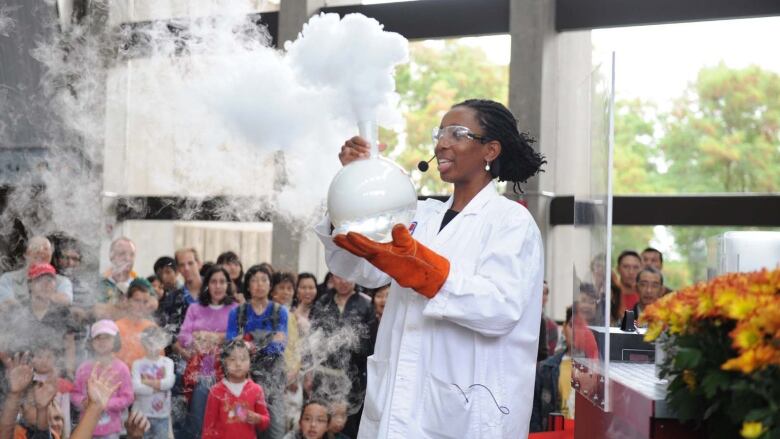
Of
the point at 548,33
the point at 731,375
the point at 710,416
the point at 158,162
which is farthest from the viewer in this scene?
the point at 548,33

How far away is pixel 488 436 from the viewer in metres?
2.71

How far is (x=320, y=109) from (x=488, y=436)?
1.51 m

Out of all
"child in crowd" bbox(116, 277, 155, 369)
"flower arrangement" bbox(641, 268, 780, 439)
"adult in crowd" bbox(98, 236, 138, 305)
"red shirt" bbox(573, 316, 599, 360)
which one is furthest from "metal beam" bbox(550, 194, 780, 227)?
"flower arrangement" bbox(641, 268, 780, 439)

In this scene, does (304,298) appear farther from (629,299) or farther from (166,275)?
(629,299)

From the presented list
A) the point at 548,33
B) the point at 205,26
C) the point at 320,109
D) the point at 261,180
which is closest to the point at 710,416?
the point at 320,109

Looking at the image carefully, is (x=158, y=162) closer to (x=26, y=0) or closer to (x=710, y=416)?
(x=26, y=0)

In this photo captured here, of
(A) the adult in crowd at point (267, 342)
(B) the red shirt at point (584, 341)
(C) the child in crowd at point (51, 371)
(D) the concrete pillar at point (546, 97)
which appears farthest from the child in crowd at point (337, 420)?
(D) the concrete pillar at point (546, 97)

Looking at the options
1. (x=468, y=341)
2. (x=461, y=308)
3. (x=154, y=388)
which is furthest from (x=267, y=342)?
(x=461, y=308)

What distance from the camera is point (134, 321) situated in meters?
5.86

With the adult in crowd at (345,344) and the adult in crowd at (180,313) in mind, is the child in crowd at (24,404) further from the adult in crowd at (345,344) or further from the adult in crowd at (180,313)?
the adult in crowd at (345,344)

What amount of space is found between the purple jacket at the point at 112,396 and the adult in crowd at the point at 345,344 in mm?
1121

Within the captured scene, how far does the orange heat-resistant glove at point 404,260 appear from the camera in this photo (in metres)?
2.64

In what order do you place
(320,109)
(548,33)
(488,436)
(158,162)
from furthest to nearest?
1. (548,33)
2. (158,162)
3. (320,109)
4. (488,436)

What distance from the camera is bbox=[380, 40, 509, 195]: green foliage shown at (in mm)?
16406
